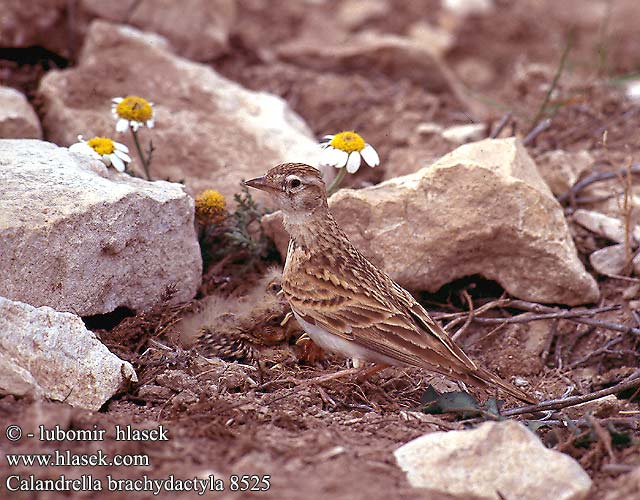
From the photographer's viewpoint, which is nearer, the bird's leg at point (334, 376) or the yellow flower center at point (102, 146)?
the bird's leg at point (334, 376)

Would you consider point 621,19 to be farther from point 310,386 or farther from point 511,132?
point 310,386

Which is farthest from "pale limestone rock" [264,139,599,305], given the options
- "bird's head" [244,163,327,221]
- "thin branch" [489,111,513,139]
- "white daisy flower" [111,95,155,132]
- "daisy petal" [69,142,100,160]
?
"thin branch" [489,111,513,139]

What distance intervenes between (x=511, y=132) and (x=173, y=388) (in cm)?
392

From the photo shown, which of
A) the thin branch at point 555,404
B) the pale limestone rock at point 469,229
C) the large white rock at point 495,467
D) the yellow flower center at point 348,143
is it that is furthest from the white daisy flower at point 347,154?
the large white rock at point 495,467

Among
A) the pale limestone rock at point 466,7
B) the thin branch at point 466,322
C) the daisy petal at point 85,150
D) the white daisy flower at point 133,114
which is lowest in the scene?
the pale limestone rock at point 466,7

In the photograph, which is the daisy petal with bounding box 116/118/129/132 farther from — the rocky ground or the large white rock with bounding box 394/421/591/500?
the large white rock with bounding box 394/421/591/500

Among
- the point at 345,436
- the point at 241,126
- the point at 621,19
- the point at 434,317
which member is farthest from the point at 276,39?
the point at 345,436

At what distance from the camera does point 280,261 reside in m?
6.07

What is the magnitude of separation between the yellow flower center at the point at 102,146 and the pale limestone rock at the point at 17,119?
35.3 inches

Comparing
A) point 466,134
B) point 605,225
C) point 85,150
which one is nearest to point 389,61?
point 466,134

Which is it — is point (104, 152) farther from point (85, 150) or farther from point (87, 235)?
point (87, 235)

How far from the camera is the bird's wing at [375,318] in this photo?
4.63 metres

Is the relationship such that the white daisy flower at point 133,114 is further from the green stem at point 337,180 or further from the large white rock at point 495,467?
the large white rock at point 495,467

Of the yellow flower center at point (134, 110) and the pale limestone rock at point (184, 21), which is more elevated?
the yellow flower center at point (134, 110)
